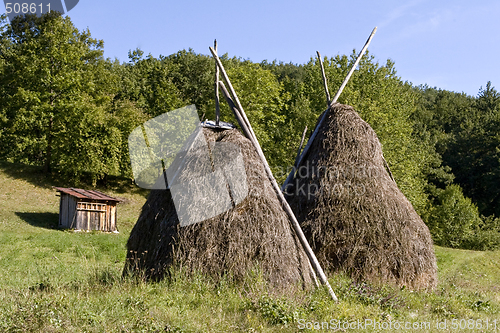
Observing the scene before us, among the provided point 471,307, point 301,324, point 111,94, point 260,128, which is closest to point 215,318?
point 301,324

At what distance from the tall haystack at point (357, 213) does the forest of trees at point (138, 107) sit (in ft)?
45.6

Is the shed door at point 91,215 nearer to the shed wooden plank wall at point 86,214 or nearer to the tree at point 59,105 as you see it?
the shed wooden plank wall at point 86,214

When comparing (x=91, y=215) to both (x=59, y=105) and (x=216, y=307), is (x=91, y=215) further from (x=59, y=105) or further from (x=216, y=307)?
(x=216, y=307)

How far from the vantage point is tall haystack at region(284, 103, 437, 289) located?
30.0 feet

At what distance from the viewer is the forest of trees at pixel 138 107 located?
92.3ft

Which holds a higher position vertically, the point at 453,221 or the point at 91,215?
the point at 91,215

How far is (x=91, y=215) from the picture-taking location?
22.0 meters

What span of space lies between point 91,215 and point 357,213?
16321 mm

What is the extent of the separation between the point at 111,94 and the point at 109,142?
6089 millimetres

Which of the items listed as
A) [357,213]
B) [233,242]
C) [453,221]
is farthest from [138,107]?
A: [233,242]

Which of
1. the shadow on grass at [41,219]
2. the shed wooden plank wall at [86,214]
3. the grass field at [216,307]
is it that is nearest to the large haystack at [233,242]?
the grass field at [216,307]

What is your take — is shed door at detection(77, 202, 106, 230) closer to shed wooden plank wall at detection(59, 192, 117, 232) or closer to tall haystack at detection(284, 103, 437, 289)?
shed wooden plank wall at detection(59, 192, 117, 232)

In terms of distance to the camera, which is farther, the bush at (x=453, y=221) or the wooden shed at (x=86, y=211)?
the bush at (x=453, y=221)

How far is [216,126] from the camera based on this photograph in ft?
27.3
